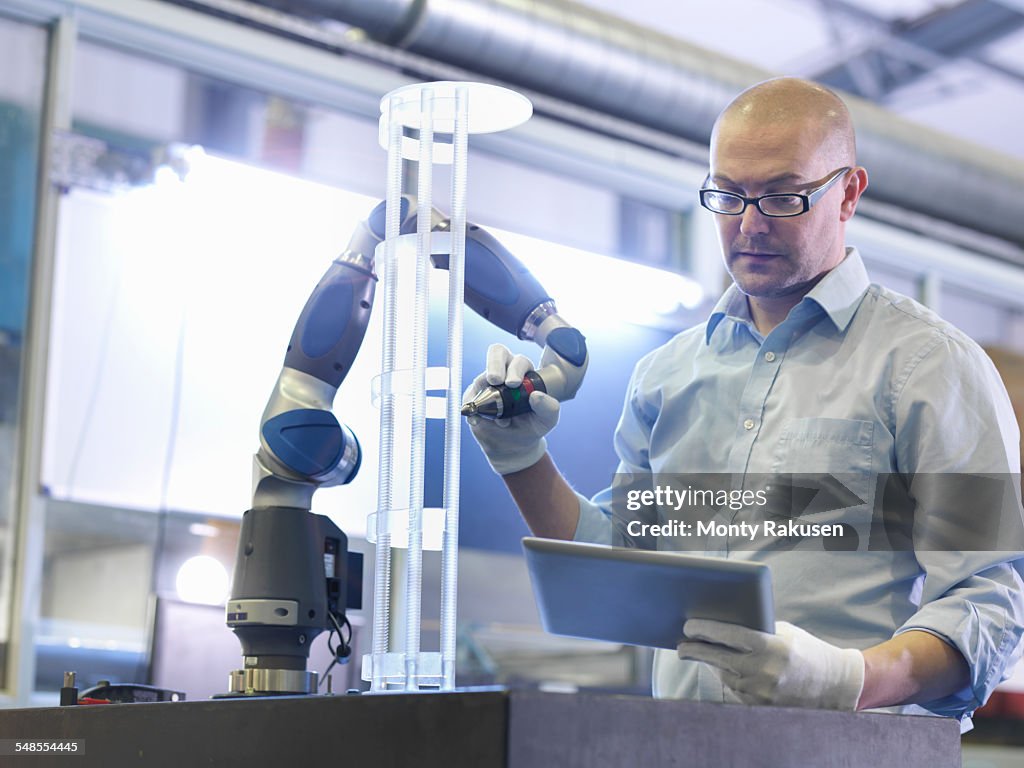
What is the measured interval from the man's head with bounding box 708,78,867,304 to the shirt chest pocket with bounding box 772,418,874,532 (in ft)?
0.52

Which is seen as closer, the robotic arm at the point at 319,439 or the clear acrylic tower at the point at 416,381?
the clear acrylic tower at the point at 416,381

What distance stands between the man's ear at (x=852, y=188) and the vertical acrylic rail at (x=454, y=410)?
1.39ft

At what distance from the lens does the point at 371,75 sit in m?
3.27

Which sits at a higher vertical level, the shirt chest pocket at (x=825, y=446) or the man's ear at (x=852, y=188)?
the man's ear at (x=852, y=188)

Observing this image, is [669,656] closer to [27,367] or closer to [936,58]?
[27,367]

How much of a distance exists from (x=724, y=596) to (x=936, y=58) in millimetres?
4147

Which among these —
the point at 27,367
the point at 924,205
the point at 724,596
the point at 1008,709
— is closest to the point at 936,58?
the point at 924,205

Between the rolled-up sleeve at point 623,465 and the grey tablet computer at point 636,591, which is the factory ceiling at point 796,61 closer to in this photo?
the rolled-up sleeve at point 623,465

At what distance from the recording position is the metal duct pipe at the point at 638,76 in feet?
10.1

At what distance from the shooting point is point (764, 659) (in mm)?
941

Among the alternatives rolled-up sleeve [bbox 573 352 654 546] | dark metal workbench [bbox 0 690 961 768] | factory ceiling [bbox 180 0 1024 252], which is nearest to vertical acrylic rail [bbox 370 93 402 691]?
dark metal workbench [bbox 0 690 961 768]

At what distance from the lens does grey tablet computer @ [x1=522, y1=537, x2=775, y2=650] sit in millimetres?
854

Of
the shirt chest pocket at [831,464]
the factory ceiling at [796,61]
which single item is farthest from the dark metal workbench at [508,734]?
the factory ceiling at [796,61]

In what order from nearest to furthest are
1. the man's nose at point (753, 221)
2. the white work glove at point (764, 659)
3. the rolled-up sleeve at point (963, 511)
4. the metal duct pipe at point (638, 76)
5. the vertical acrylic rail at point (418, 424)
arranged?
the white work glove at point (764, 659), the vertical acrylic rail at point (418, 424), the rolled-up sleeve at point (963, 511), the man's nose at point (753, 221), the metal duct pipe at point (638, 76)
